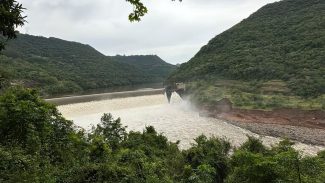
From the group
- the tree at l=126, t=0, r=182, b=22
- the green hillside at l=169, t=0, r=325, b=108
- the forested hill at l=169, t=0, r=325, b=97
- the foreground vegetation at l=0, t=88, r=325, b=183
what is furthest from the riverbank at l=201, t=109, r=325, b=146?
the tree at l=126, t=0, r=182, b=22

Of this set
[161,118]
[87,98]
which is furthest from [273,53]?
[87,98]

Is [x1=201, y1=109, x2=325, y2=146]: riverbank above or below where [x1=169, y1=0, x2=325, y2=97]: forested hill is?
below

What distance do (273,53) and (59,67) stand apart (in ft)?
222

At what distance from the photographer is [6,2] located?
8.05m

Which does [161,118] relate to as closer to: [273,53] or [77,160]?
[273,53]

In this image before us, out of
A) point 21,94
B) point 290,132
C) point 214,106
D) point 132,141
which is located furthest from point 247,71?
point 21,94

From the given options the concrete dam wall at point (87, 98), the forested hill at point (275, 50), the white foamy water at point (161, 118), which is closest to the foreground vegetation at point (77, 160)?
the white foamy water at point (161, 118)

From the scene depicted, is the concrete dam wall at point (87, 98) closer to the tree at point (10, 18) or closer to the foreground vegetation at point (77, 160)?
the foreground vegetation at point (77, 160)

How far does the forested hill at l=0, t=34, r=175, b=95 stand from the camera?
83.2 m

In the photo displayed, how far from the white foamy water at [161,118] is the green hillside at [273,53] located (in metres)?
11.6

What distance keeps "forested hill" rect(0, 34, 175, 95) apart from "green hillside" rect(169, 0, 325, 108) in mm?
26129

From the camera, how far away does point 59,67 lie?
116938 millimetres

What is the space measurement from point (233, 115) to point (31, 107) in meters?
38.6

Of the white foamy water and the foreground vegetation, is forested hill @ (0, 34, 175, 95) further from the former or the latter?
the foreground vegetation
